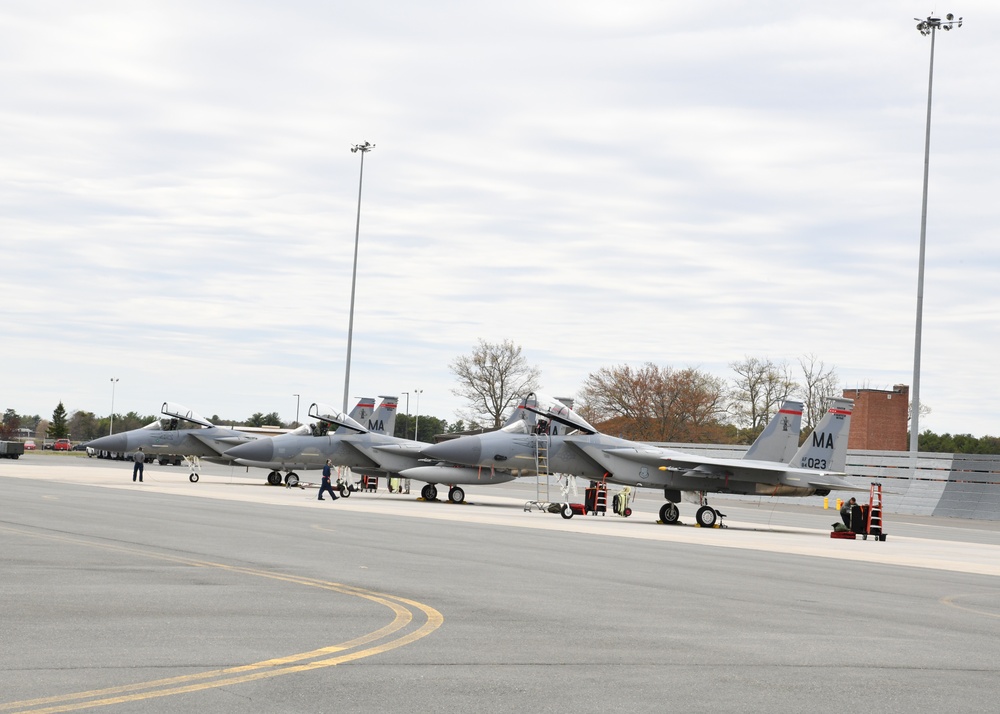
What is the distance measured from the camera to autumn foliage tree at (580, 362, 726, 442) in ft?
317

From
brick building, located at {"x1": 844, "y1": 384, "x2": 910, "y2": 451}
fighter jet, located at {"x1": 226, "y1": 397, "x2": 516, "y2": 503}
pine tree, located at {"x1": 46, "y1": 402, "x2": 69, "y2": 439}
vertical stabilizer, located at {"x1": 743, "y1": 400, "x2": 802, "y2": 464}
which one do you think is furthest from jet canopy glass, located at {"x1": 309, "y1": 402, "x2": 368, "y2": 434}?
pine tree, located at {"x1": 46, "y1": 402, "x2": 69, "y2": 439}

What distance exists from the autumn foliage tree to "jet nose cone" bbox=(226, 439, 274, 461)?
2183 inches

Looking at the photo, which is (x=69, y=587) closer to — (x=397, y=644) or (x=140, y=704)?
(x=397, y=644)

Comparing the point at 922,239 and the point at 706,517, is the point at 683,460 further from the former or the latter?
the point at 922,239

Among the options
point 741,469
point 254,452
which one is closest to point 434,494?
point 254,452

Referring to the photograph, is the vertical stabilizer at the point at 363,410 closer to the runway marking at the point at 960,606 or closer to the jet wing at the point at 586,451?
the jet wing at the point at 586,451

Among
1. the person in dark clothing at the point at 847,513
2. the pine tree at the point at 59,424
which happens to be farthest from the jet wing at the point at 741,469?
the pine tree at the point at 59,424

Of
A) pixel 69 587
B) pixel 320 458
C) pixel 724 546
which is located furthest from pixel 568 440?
pixel 69 587

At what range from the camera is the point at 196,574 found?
43.1 ft

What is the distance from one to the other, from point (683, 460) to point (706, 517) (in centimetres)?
178

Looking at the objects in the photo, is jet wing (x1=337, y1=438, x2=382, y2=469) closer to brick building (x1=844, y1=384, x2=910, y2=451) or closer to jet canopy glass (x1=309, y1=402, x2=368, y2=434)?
jet canopy glass (x1=309, y1=402, x2=368, y2=434)

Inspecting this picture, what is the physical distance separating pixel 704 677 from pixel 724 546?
1570 cm

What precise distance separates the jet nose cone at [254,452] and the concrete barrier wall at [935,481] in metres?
24.6

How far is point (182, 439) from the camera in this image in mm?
51156
